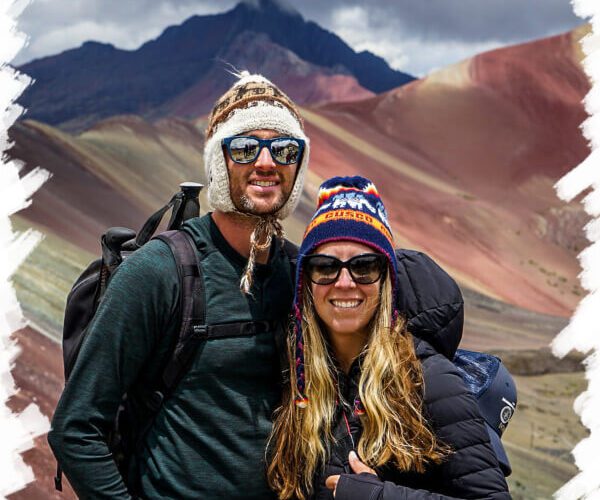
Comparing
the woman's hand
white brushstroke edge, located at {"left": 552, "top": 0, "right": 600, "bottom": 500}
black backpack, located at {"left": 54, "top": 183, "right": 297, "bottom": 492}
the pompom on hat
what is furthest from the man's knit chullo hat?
white brushstroke edge, located at {"left": 552, "top": 0, "right": 600, "bottom": 500}

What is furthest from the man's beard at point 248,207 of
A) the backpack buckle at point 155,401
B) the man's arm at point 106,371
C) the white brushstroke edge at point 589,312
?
the white brushstroke edge at point 589,312

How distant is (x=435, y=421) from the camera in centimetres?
151

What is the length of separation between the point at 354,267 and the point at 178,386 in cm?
50

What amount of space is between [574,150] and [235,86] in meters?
21.6

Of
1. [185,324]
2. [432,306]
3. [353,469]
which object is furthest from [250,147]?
[353,469]

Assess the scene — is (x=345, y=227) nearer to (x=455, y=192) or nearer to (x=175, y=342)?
(x=175, y=342)

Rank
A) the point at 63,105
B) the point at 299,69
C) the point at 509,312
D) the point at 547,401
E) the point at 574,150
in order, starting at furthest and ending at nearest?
the point at 299,69 → the point at 63,105 → the point at 574,150 → the point at 509,312 → the point at 547,401

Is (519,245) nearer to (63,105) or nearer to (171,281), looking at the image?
(171,281)

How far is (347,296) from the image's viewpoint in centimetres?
165

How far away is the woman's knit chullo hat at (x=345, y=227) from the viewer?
1.67m

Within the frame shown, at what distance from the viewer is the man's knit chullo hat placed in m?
1.82

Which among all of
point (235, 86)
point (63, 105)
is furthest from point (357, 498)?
point (63, 105)

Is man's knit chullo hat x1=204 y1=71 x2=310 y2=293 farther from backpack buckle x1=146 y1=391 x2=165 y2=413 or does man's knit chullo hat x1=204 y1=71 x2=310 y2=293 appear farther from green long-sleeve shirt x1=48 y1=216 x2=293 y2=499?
backpack buckle x1=146 y1=391 x2=165 y2=413

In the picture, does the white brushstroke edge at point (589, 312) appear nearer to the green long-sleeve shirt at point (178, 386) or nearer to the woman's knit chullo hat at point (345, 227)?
the woman's knit chullo hat at point (345, 227)
